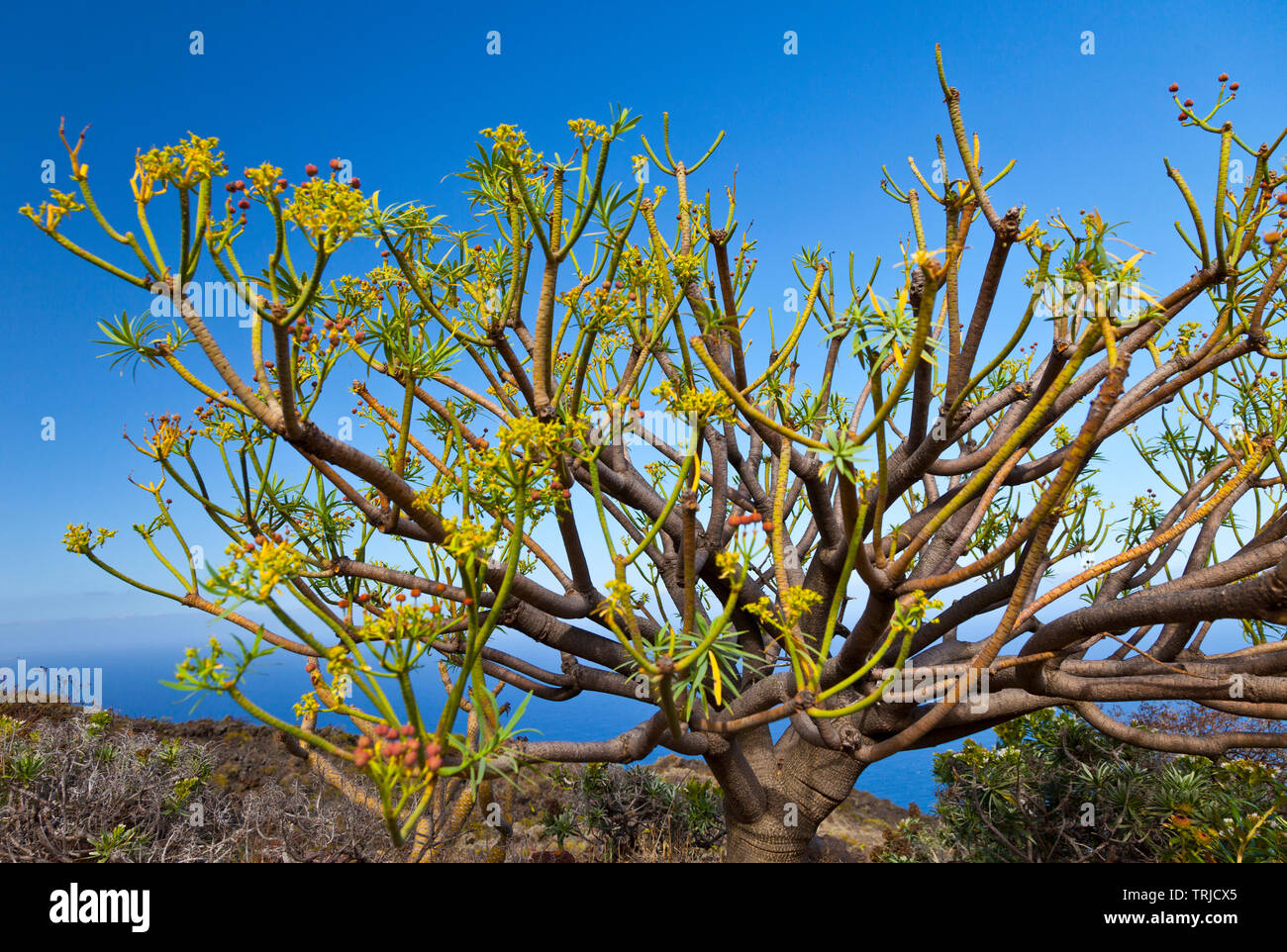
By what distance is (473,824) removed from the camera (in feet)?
27.8

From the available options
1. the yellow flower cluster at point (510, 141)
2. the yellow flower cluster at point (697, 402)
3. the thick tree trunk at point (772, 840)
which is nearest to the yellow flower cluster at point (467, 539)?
the yellow flower cluster at point (697, 402)

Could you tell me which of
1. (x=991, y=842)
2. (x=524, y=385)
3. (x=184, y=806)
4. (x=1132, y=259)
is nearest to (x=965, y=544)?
(x=1132, y=259)

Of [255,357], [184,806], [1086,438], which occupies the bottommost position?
[184,806]

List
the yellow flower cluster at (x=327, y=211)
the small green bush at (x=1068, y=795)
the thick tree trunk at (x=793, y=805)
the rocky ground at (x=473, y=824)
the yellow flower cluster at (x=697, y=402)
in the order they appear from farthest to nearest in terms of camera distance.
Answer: the rocky ground at (x=473, y=824) → the small green bush at (x=1068, y=795) → the thick tree trunk at (x=793, y=805) → the yellow flower cluster at (x=697, y=402) → the yellow flower cluster at (x=327, y=211)

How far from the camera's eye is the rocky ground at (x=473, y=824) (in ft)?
30.4

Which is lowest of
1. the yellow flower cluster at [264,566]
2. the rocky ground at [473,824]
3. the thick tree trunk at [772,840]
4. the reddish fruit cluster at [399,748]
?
the rocky ground at [473,824]

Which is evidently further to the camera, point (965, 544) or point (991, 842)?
point (991, 842)

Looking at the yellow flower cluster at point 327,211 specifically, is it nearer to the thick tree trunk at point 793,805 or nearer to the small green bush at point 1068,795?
the thick tree trunk at point 793,805

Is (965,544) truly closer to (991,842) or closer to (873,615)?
(873,615)

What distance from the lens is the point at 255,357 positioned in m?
2.86
